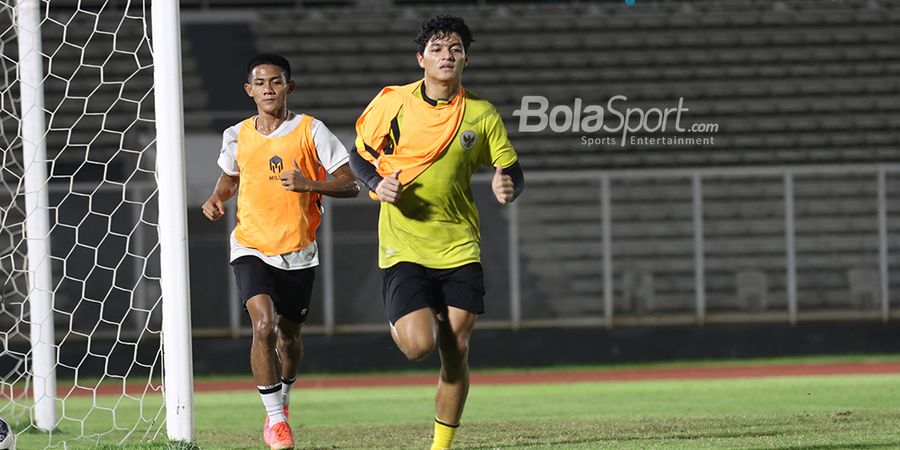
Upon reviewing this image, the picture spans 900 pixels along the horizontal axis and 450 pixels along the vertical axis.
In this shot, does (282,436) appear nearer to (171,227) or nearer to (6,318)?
(171,227)

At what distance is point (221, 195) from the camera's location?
610cm

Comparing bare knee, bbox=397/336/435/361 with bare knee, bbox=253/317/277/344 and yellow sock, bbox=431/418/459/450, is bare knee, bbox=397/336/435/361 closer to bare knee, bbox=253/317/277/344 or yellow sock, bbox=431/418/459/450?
yellow sock, bbox=431/418/459/450

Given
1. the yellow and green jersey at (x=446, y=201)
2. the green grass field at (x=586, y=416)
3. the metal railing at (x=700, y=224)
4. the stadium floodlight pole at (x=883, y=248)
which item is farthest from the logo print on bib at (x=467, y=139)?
the stadium floodlight pole at (x=883, y=248)

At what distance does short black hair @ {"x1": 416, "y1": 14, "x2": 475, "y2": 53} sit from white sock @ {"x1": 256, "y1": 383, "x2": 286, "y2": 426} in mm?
1700

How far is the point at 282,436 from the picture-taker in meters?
5.62

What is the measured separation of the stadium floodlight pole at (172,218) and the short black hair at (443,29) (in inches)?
47.2

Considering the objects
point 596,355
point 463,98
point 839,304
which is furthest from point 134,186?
point 463,98

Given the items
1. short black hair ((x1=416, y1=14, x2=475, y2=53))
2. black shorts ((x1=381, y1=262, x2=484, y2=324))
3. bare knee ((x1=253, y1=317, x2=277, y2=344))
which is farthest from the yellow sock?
short black hair ((x1=416, y1=14, x2=475, y2=53))

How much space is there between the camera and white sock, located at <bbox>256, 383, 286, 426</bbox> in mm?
5715

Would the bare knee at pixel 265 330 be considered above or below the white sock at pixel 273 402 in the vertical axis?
above

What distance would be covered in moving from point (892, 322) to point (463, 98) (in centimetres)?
1001

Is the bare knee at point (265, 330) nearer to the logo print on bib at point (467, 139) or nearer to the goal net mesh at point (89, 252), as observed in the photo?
the goal net mesh at point (89, 252)

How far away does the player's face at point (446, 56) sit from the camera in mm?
5148

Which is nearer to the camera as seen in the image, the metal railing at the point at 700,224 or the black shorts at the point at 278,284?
the black shorts at the point at 278,284
